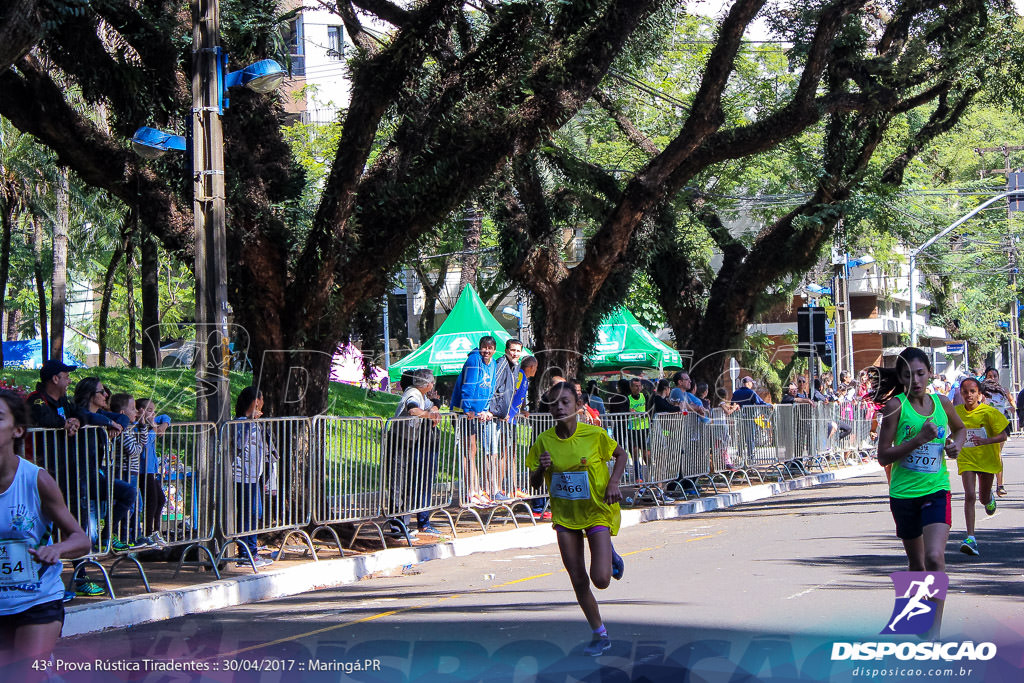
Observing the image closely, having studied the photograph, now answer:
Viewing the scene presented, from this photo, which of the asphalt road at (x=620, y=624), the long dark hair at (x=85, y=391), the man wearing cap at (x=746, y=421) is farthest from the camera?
the man wearing cap at (x=746, y=421)

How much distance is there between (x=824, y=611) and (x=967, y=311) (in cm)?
5170

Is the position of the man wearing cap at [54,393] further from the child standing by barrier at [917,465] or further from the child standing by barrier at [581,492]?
the child standing by barrier at [917,465]

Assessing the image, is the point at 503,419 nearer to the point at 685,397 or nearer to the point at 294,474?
the point at 294,474

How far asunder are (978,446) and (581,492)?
6623mm

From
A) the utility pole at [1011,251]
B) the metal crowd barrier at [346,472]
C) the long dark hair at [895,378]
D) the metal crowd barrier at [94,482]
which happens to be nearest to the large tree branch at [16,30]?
the metal crowd barrier at [94,482]

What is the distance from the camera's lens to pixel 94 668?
24.3 ft

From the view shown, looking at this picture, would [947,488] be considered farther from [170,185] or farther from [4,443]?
[170,185]

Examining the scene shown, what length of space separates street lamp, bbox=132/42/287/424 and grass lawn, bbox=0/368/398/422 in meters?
11.0

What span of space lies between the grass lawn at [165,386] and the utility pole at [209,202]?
11049mm

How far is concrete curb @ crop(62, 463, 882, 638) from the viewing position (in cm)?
910

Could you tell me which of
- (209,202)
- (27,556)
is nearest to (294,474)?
(209,202)

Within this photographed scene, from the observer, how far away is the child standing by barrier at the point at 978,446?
12180 mm

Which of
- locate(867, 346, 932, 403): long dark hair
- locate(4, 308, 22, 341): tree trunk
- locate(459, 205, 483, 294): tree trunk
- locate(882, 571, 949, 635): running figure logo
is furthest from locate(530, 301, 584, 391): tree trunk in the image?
locate(4, 308, 22, 341): tree trunk

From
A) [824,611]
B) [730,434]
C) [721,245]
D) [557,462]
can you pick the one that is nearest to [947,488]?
[824,611]
